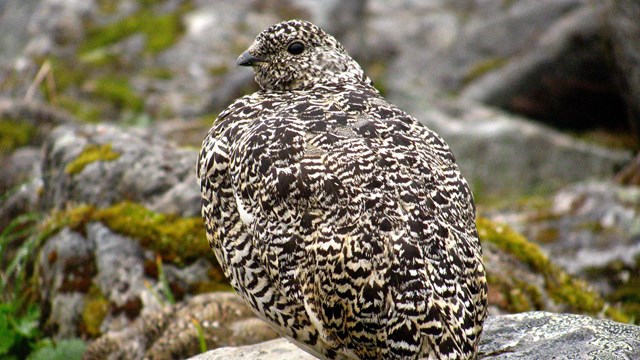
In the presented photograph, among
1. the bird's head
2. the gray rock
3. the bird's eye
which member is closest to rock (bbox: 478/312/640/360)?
the bird's head

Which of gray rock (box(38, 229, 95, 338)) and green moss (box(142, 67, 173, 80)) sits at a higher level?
green moss (box(142, 67, 173, 80))

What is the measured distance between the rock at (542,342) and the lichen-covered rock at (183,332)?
55cm

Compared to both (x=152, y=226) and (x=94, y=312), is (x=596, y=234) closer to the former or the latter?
(x=152, y=226)

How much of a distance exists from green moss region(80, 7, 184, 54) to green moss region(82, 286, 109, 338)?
10.7 m

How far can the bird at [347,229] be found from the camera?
4477mm

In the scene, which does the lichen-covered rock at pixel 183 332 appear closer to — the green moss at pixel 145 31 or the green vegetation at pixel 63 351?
the green vegetation at pixel 63 351

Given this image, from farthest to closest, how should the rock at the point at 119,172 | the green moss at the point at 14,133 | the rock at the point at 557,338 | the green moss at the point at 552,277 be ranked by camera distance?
the green moss at the point at 14,133 < the rock at the point at 119,172 < the green moss at the point at 552,277 < the rock at the point at 557,338

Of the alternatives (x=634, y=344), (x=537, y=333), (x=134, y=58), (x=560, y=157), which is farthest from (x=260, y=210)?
(x=134, y=58)

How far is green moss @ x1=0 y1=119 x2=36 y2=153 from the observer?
11.2 metres

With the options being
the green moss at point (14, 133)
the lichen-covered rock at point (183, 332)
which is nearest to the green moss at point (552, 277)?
the lichen-covered rock at point (183, 332)

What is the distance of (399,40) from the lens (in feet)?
73.6

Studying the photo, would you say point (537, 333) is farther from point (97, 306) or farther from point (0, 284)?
point (0, 284)

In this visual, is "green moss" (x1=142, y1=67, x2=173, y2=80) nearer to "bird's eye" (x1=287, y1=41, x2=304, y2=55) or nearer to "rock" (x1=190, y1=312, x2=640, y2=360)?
"bird's eye" (x1=287, y1=41, x2=304, y2=55)

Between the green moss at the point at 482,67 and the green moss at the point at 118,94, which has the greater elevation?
the green moss at the point at 482,67
